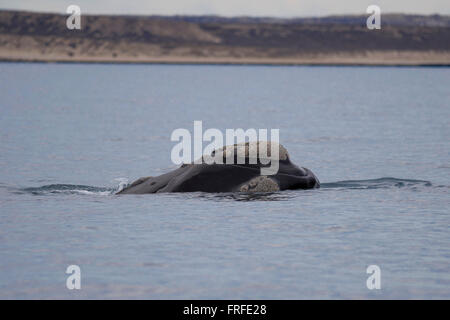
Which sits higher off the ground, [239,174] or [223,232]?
[239,174]

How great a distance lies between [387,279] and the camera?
47.2 feet

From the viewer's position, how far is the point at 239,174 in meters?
20.0

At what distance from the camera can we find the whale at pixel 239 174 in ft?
65.4

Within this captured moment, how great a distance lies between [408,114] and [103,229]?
157 ft

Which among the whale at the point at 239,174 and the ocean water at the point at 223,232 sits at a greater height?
the whale at the point at 239,174

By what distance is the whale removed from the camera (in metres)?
19.9

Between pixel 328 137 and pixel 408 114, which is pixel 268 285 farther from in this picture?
pixel 408 114

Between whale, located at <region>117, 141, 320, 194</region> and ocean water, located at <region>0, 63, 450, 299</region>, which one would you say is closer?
ocean water, located at <region>0, 63, 450, 299</region>

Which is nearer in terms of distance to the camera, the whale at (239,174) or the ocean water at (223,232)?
the ocean water at (223,232)

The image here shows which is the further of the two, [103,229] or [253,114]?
[253,114]

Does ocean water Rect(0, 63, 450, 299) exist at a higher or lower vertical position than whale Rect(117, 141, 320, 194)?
lower

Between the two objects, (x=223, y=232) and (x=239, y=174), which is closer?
(x=223, y=232)
